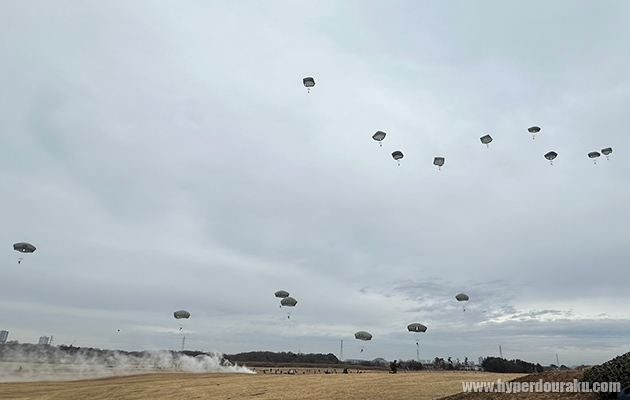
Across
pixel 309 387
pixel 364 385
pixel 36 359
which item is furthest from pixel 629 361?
pixel 36 359

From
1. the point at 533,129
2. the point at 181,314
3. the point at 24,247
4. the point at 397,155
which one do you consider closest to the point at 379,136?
the point at 397,155

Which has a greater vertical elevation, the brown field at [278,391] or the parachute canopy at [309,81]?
the parachute canopy at [309,81]

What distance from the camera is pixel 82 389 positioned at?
147 ft

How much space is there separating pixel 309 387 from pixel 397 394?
408 inches

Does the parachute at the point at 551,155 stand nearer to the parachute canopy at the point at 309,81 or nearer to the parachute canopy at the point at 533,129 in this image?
the parachute canopy at the point at 533,129

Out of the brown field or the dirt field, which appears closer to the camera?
the brown field

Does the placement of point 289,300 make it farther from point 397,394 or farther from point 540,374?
point 540,374

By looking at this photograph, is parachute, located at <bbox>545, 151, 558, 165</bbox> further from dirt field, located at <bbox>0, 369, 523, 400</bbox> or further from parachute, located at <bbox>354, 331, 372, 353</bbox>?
parachute, located at <bbox>354, 331, 372, 353</bbox>

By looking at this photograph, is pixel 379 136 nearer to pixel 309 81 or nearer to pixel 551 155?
pixel 309 81

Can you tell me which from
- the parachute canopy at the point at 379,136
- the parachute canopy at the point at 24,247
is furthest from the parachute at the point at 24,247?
the parachute canopy at the point at 379,136

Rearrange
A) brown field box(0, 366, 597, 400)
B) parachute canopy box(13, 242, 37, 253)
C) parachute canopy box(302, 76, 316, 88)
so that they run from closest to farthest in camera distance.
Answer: brown field box(0, 366, 597, 400)
parachute canopy box(302, 76, 316, 88)
parachute canopy box(13, 242, 37, 253)

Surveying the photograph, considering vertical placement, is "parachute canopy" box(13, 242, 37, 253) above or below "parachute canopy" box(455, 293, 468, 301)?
above

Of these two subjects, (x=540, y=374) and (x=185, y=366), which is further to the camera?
(x=185, y=366)

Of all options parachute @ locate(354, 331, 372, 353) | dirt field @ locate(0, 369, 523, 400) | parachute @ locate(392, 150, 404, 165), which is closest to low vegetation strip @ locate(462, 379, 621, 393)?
dirt field @ locate(0, 369, 523, 400)
